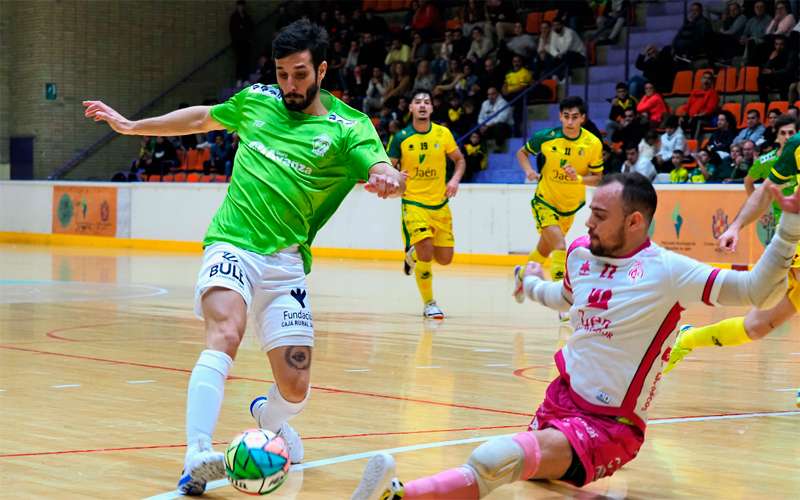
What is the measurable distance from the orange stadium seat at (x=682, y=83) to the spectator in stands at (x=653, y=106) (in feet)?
2.59

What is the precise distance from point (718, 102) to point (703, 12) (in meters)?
2.25

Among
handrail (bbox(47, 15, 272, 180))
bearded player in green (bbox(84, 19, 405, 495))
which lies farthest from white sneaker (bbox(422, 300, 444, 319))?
handrail (bbox(47, 15, 272, 180))

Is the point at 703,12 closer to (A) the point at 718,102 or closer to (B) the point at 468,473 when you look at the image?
(A) the point at 718,102

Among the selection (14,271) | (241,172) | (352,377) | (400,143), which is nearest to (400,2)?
(14,271)

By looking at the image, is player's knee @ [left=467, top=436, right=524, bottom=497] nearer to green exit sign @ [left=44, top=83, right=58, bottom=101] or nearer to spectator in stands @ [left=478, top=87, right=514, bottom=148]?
spectator in stands @ [left=478, top=87, right=514, bottom=148]

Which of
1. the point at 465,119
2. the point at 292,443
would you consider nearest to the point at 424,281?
Answer: the point at 292,443

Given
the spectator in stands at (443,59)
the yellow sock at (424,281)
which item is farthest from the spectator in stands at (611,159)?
the yellow sock at (424,281)

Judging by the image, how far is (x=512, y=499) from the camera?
4.82 metres

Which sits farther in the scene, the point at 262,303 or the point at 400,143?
the point at 400,143

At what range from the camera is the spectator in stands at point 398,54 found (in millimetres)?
26578

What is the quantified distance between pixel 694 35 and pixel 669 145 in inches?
105

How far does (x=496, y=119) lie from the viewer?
77.3ft

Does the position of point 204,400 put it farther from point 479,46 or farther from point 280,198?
point 479,46

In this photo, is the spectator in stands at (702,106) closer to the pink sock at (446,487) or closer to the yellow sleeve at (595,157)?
the yellow sleeve at (595,157)
